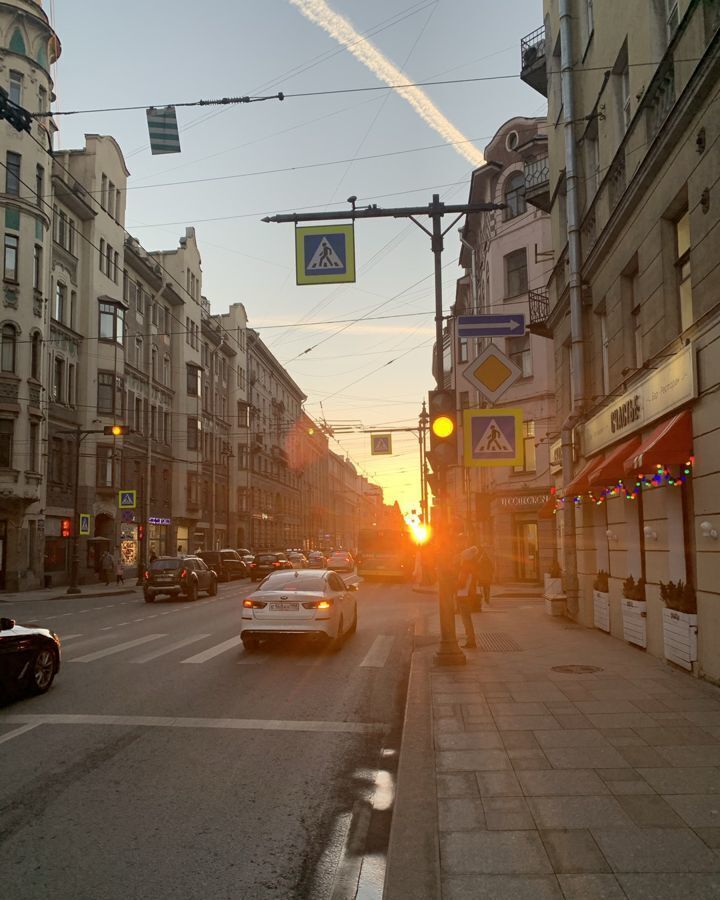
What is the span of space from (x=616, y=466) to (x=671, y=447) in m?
2.68

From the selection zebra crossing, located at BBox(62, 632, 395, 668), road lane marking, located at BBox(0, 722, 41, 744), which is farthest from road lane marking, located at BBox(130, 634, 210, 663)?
road lane marking, located at BBox(0, 722, 41, 744)

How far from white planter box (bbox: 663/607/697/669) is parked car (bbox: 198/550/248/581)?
3255 centimetres

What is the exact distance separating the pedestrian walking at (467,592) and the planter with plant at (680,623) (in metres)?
3.32

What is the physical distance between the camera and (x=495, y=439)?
1225 cm

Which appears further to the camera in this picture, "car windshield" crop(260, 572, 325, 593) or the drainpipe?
the drainpipe

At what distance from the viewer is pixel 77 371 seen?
133 feet

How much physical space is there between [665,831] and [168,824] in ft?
10.1

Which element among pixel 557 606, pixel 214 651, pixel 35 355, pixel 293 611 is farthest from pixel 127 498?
pixel 293 611

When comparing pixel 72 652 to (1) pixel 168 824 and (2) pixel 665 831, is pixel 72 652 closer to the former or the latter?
(1) pixel 168 824

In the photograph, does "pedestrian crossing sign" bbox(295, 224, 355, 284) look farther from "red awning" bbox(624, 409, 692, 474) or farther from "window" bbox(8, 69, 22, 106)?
"window" bbox(8, 69, 22, 106)

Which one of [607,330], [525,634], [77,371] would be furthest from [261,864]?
[77,371]

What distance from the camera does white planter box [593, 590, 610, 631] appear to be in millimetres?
14875

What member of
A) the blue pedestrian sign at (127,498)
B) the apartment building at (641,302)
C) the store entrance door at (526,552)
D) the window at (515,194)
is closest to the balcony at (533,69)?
the apartment building at (641,302)

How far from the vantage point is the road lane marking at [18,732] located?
7.36 metres
